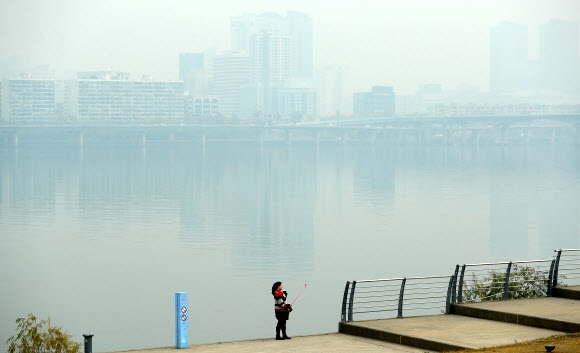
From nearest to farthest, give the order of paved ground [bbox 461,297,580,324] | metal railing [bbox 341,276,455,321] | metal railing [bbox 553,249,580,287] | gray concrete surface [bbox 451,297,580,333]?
1. gray concrete surface [bbox 451,297,580,333]
2. paved ground [bbox 461,297,580,324]
3. metal railing [bbox 341,276,455,321]
4. metal railing [bbox 553,249,580,287]

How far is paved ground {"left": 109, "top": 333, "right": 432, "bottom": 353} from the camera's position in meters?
16.0

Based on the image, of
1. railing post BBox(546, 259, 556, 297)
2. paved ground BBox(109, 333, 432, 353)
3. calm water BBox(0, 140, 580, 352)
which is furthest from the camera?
calm water BBox(0, 140, 580, 352)

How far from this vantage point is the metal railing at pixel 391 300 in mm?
17867

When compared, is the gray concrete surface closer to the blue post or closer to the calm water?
the blue post

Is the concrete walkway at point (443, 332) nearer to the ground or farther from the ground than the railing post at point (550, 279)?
nearer to the ground

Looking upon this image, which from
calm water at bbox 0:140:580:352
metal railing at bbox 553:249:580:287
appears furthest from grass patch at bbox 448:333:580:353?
calm water at bbox 0:140:580:352

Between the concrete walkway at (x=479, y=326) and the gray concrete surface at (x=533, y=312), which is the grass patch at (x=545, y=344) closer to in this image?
the concrete walkway at (x=479, y=326)

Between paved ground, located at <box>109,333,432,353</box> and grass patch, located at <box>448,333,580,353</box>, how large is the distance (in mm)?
1264

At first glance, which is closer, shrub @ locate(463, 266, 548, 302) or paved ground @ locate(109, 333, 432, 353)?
paved ground @ locate(109, 333, 432, 353)

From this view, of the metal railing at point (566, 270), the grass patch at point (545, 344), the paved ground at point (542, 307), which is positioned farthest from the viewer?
the metal railing at point (566, 270)

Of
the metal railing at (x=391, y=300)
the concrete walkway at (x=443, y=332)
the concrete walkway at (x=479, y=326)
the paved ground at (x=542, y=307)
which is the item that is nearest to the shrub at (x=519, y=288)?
the metal railing at (x=391, y=300)

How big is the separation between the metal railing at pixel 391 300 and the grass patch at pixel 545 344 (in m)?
1.86

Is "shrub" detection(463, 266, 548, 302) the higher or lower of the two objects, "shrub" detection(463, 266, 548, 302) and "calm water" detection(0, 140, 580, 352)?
the higher

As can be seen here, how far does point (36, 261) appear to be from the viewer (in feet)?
156
